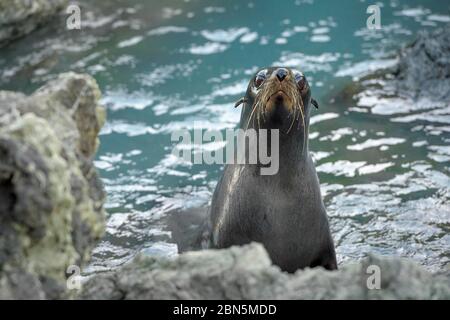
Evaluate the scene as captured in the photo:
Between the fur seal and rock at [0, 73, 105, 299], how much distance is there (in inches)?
64.3

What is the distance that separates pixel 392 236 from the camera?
6.09 metres

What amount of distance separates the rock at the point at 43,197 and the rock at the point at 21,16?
20.6ft

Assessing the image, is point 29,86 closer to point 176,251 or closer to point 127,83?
point 127,83

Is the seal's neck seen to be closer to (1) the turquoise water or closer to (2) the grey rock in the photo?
(1) the turquoise water

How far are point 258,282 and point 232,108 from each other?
228 inches

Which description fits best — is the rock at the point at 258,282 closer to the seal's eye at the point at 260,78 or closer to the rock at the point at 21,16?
the seal's eye at the point at 260,78

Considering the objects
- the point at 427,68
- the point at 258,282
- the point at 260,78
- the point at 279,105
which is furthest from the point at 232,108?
the point at 258,282

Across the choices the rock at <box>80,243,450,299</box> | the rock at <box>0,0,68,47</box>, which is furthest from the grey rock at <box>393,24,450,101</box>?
the rock at <box>80,243,450,299</box>

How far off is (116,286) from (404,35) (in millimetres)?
7887

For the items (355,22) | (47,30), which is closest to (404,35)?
(355,22)

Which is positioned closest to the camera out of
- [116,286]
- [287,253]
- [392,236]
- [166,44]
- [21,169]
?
[21,169]

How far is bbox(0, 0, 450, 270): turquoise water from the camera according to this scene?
21.0ft

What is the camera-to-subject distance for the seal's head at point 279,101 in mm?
4711

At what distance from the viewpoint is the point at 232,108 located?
8.66 m
